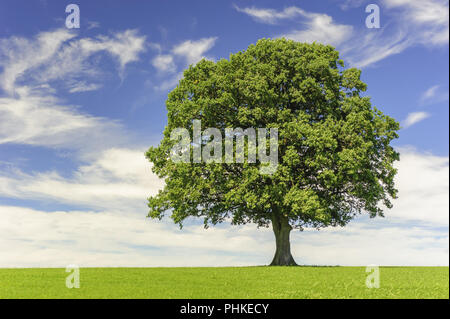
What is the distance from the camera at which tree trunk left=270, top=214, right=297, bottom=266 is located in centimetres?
3300

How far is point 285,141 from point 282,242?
26.3 ft

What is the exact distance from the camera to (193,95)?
112ft

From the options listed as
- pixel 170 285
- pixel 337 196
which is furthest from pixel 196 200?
pixel 170 285

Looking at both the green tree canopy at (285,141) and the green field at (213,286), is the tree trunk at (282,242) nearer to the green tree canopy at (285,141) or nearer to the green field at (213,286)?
the green tree canopy at (285,141)

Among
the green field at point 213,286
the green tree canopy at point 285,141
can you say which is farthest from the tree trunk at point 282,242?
the green field at point 213,286

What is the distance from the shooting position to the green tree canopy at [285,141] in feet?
98.6

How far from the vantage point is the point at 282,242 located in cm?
3344

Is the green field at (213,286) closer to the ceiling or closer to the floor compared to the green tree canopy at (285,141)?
closer to the floor

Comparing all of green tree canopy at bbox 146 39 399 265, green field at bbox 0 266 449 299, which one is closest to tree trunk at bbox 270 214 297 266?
green tree canopy at bbox 146 39 399 265

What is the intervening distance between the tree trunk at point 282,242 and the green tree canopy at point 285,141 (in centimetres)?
8

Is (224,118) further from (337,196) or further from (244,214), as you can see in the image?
(337,196)
